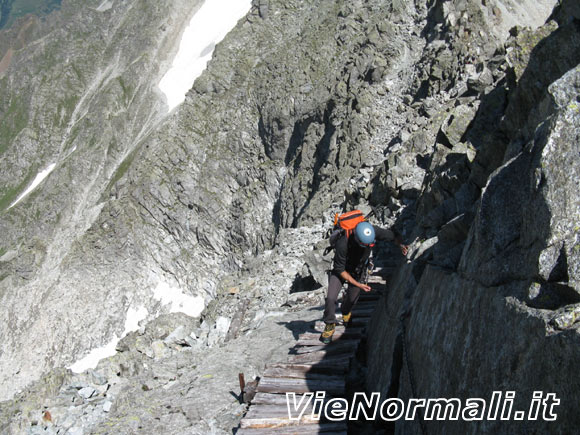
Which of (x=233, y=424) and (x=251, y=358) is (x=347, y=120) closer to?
(x=251, y=358)

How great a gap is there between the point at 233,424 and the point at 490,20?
120 feet

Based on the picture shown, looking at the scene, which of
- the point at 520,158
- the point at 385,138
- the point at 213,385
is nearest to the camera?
the point at 520,158

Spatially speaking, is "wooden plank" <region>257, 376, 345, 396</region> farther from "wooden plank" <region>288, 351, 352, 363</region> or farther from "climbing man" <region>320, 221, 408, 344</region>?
"climbing man" <region>320, 221, 408, 344</region>

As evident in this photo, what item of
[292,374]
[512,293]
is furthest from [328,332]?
[512,293]

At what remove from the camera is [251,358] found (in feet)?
42.8

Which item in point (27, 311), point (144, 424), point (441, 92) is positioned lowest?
point (27, 311)

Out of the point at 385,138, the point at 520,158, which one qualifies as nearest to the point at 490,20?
the point at 385,138

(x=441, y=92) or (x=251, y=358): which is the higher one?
(x=441, y=92)

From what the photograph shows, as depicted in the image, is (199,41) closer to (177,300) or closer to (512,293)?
(177,300)

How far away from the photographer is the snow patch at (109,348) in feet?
182

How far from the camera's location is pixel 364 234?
834 centimetres

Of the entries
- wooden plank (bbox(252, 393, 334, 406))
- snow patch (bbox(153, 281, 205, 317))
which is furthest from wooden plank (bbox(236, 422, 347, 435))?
snow patch (bbox(153, 281, 205, 317))

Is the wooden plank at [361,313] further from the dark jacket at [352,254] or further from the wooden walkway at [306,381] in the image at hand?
the dark jacket at [352,254]

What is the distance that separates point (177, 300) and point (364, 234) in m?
59.1
